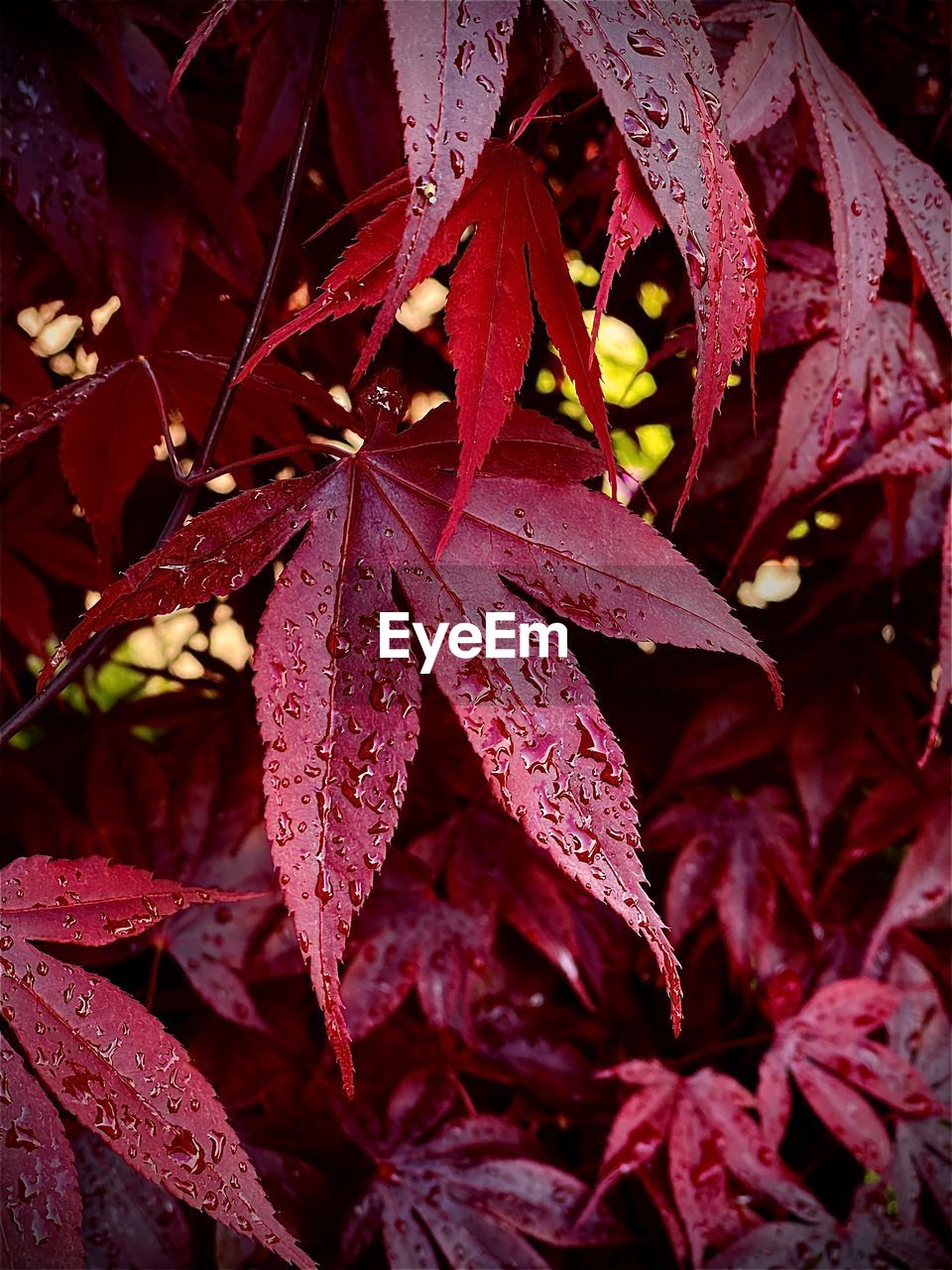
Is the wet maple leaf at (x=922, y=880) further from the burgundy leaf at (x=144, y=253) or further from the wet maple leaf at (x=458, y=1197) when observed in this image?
the burgundy leaf at (x=144, y=253)

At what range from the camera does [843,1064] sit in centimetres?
86

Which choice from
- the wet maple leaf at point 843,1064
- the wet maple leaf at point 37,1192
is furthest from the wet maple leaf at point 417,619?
the wet maple leaf at point 843,1064

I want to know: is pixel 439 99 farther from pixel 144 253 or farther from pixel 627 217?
pixel 144 253

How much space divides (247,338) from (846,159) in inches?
13.3

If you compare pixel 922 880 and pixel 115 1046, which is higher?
pixel 115 1046

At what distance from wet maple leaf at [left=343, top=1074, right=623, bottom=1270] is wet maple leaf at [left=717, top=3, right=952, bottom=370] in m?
0.62

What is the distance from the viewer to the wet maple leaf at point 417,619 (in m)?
0.38

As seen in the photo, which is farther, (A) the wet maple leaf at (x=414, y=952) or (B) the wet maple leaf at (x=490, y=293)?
(A) the wet maple leaf at (x=414, y=952)

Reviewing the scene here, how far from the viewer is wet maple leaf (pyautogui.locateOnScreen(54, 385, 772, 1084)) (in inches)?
15.1

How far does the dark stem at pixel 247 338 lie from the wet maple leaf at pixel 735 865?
0.57 metres

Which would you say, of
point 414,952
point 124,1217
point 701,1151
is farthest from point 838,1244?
point 124,1217

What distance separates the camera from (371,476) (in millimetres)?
486

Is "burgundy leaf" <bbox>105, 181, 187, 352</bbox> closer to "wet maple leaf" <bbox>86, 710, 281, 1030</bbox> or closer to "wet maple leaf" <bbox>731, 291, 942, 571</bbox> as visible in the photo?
"wet maple leaf" <bbox>86, 710, 281, 1030</bbox>

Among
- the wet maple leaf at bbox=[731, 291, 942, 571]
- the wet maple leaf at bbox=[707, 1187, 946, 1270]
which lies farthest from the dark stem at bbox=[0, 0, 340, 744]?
the wet maple leaf at bbox=[707, 1187, 946, 1270]
